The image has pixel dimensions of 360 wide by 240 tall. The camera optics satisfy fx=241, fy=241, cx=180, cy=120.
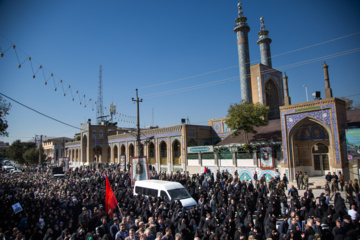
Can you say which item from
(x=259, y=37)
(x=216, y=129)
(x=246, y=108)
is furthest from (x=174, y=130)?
(x=259, y=37)

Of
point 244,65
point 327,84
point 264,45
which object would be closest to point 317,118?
point 327,84

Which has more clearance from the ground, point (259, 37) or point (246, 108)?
point (259, 37)

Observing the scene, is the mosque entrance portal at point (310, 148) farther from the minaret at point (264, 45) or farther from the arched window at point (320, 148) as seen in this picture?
the minaret at point (264, 45)

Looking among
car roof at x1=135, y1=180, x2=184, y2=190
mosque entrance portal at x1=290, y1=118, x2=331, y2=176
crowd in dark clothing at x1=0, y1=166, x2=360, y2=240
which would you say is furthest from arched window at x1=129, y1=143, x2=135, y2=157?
car roof at x1=135, y1=180, x2=184, y2=190

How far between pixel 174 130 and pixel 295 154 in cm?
1577

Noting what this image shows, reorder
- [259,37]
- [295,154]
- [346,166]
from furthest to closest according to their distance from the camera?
1. [259,37]
2. [295,154]
3. [346,166]

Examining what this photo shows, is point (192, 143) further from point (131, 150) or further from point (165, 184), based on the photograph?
point (165, 184)

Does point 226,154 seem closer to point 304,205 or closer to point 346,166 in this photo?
point 346,166

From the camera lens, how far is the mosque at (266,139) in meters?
18.3

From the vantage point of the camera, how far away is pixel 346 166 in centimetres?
1738

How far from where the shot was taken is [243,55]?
31672mm

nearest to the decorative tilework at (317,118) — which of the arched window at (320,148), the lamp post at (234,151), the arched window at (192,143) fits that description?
the arched window at (320,148)

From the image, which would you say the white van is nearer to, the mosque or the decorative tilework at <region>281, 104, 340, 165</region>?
the mosque

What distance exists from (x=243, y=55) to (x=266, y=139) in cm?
1367
